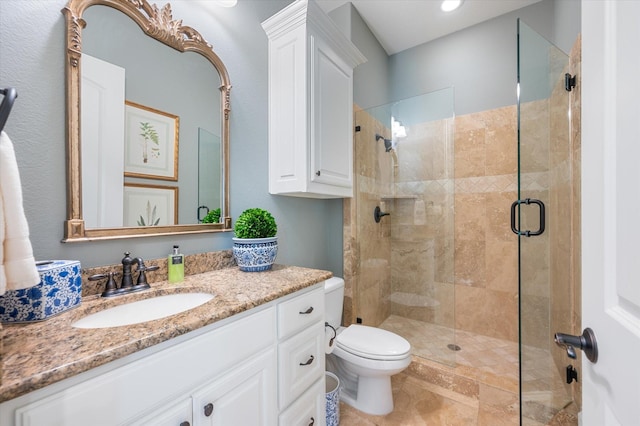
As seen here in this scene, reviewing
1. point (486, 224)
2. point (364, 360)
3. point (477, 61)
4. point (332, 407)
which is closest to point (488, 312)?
point (486, 224)

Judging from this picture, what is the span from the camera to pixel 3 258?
502 millimetres

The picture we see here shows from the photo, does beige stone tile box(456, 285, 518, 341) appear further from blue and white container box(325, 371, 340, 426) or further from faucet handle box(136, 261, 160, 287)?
faucet handle box(136, 261, 160, 287)

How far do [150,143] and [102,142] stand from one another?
0.17 meters

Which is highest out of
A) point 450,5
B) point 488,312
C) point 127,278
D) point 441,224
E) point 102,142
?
point 450,5

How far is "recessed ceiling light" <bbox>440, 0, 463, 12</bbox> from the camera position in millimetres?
2053

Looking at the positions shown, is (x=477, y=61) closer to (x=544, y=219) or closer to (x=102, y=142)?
(x=544, y=219)

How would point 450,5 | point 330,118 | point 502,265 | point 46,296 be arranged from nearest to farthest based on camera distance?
1. point 46,296
2. point 330,118
3. point 450,5
4. point 502,265

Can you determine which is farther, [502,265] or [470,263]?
[470,263]

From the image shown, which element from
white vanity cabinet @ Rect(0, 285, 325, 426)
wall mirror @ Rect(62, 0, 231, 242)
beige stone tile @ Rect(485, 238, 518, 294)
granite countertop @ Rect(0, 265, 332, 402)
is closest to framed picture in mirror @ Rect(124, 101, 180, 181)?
wall mirror @ Rect(62, 0, 231, 242)

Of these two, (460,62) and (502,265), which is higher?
(460,62)

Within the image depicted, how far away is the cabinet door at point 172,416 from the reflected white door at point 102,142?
70 centimetres

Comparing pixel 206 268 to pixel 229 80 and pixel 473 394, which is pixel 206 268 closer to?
pixel 229 80

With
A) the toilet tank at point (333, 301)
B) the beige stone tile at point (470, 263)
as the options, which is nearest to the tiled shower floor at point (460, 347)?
the beige stone tile at point (470, 263)

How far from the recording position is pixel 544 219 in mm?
1328
